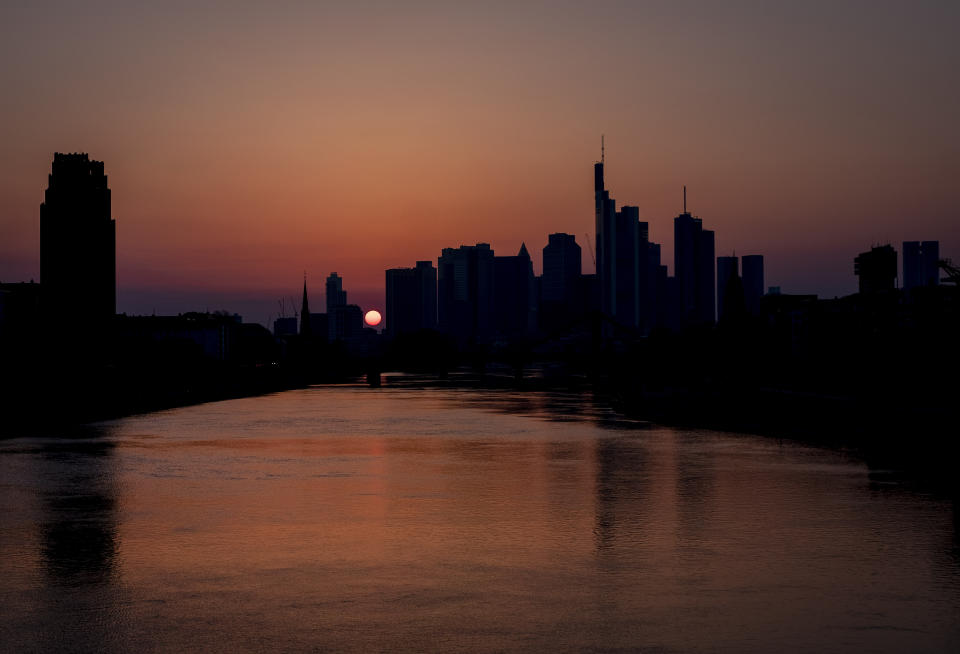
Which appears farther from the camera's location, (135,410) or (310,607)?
(135,410)

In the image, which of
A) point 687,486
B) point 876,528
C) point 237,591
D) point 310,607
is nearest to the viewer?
point 310,607

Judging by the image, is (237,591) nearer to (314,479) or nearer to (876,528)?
(876,528)

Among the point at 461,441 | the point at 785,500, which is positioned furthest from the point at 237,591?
the point at 461,441

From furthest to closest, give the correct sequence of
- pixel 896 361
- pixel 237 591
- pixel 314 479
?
pixel 896 361
pixel 314 479
pixel 237 591

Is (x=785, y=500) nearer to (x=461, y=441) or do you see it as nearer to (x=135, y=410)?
(x=461, y=441)

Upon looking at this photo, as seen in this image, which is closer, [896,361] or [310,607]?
[310,607]

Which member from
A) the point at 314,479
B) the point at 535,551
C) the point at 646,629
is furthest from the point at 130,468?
the point at 646,629
